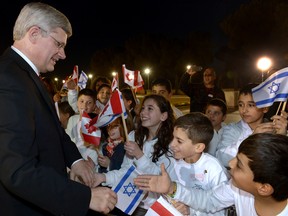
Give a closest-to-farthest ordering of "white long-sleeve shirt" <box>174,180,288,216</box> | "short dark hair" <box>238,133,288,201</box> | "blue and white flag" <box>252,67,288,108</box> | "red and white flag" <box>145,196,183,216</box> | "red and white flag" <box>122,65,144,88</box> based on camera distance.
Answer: "short dark hair" <box>238,133,288,201</box> → "red and white flag" <box>145,196,183,216</box> → "white long-sleeve shirt" <box>174,180,288,216</box> → "blue and white flag" <box>252,67,288,108</box> → "red and white flag" <box>122,65,144,88</box>

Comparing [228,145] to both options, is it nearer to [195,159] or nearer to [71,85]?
[195,159]

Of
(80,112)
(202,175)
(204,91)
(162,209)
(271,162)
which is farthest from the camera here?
(204,91)

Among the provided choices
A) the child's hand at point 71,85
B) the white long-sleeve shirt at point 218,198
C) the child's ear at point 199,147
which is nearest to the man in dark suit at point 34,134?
the white long-sleeve shirt at point 218,198

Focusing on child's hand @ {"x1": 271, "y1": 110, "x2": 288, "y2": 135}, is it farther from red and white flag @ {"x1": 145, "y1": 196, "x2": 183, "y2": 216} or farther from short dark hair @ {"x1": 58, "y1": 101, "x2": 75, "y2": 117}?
short dark hair @ {"x1": 58, "y1": 101, "x2": 75, "y2": 117}

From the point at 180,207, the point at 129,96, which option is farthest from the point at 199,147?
the point at 129,96

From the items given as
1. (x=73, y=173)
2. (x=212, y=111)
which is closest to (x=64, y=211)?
(x=73, y=173)

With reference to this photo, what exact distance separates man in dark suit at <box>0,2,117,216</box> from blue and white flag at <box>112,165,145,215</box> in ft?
3.58

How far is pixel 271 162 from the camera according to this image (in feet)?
7.19

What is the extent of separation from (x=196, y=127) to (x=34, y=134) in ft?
5.68

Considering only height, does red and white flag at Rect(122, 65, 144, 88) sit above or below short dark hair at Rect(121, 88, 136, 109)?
above

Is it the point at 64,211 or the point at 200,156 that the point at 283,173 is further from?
the point at 64,211

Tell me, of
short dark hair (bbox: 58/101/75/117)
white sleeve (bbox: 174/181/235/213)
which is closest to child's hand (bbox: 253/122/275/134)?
white sleeve (bbox: 174/181/235/213)

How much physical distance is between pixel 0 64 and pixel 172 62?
53357mm

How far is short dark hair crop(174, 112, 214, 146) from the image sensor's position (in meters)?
3.26
